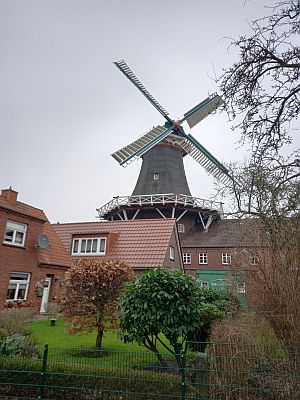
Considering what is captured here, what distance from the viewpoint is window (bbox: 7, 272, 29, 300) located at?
16.7 metres

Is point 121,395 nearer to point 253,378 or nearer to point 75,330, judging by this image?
point 253,378

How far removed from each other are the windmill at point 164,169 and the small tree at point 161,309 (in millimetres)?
24158

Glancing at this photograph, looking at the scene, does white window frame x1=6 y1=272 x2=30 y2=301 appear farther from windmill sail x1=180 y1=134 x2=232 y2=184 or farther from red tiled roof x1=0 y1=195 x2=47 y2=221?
windmill sail x1=180 y1=134 x2=232 y2=184

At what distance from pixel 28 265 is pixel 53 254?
2.35m

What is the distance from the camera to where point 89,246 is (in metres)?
22.5

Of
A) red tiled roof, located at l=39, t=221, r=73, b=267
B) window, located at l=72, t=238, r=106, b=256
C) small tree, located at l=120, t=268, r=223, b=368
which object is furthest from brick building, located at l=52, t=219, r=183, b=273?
small tree, located at l=120, t=268, r=223, b=368

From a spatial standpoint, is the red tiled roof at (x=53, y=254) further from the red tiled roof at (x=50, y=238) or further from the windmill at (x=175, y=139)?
the windmill at (x=175, y=139)

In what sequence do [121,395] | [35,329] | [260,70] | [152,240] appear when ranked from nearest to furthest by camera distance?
[260,70], [121,395], [35,329], [152,240]

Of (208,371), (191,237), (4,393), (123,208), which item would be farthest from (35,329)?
(191,237)

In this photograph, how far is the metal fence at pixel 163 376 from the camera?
229 inches

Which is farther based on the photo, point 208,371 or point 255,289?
point 255,289

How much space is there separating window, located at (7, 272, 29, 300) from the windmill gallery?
0.05 m

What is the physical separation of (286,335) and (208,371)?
169 cm

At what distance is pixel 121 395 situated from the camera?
627 centimetres
